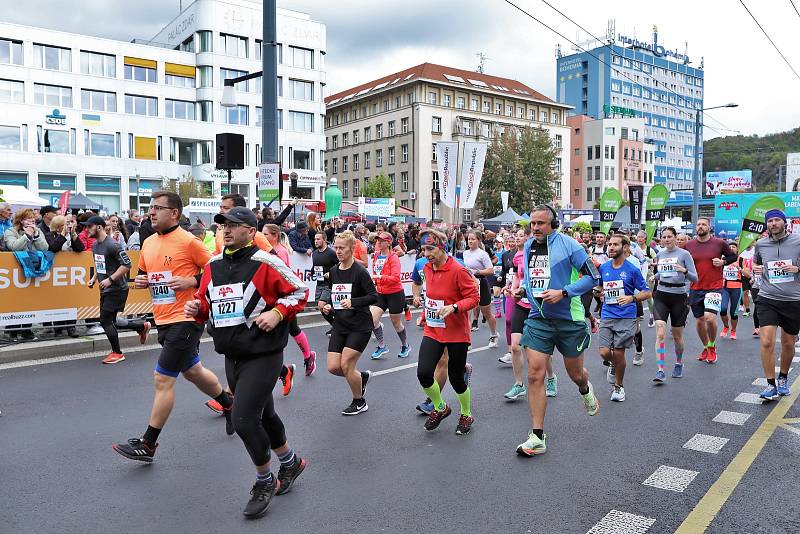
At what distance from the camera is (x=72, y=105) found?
48156mm

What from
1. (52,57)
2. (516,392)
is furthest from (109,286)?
(52,57)

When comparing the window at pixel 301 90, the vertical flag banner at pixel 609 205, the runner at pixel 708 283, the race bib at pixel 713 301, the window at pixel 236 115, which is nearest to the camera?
the race bib at pixel 713 301

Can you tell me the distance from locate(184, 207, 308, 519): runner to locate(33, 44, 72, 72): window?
5051cm

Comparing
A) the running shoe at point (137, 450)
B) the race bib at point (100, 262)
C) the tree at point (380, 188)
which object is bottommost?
the running shoe at point (137, 450)

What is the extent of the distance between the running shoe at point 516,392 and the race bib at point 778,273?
2.91 meters

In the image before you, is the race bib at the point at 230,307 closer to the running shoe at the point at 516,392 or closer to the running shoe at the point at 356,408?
the running shoe at the point at 356,408

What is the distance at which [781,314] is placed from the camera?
7.40 metres

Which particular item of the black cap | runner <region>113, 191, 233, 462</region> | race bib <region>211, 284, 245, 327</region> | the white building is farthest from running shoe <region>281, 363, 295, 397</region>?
the white building

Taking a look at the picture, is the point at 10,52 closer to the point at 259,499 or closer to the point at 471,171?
the point at 471,171

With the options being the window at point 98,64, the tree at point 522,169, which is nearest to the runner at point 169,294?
the window at point 98,64

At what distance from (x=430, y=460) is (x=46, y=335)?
25.2 ft

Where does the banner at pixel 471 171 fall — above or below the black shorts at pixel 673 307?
above

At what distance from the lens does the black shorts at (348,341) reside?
22.3 feet

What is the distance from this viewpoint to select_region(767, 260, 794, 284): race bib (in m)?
7.32
